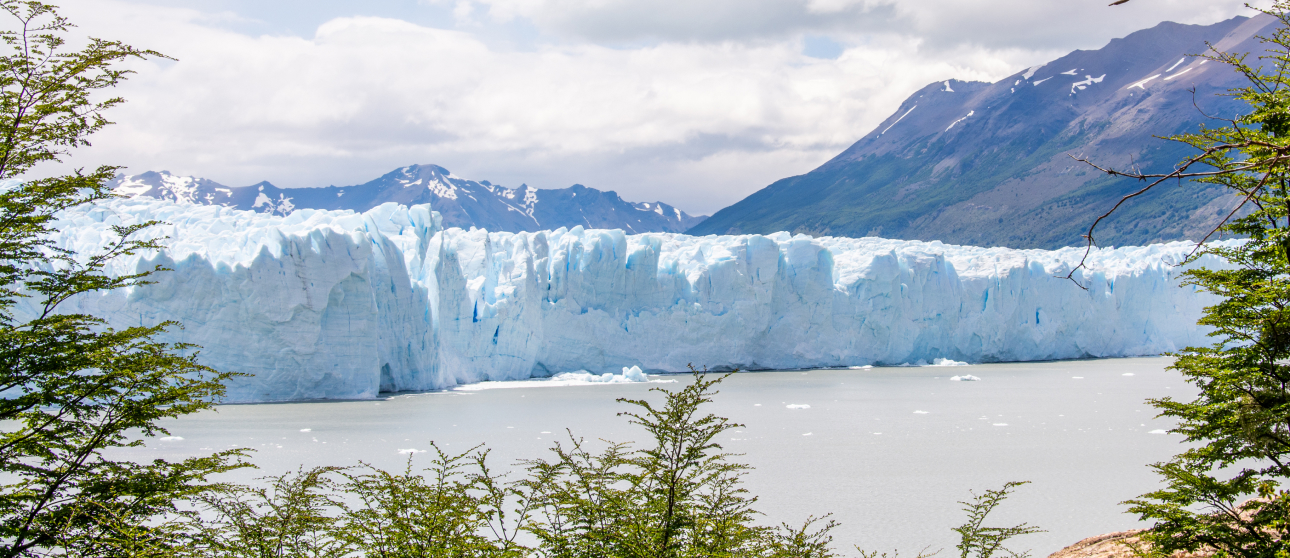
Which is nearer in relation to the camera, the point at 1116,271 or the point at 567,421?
the point at 567,421

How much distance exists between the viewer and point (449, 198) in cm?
15562

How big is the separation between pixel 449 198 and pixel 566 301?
13533 cm

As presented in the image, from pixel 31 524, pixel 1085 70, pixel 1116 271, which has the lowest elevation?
pixel 31 524

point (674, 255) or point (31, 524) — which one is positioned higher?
point (674, 255)

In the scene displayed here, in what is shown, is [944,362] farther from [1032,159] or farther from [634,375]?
[1032,159]

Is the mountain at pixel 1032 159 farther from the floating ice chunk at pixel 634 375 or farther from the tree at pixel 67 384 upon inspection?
the tree at pixel 67 384

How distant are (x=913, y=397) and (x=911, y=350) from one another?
437 inches

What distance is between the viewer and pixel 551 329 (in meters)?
25.4

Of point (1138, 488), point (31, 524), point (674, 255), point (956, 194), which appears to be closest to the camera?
point (31, 524)

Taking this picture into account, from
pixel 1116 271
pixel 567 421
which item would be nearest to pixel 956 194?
pixel 1116 271

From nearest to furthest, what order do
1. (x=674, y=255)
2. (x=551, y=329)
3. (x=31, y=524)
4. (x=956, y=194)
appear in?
(x=31, y=524) < (x=551, y=329) < (x=674, y=255) < (x=956, y=194)

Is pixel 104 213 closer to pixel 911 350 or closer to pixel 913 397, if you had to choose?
pixel 913 397

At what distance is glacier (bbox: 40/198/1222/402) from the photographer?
57.8 feet

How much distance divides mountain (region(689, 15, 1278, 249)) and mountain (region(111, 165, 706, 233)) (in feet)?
143
